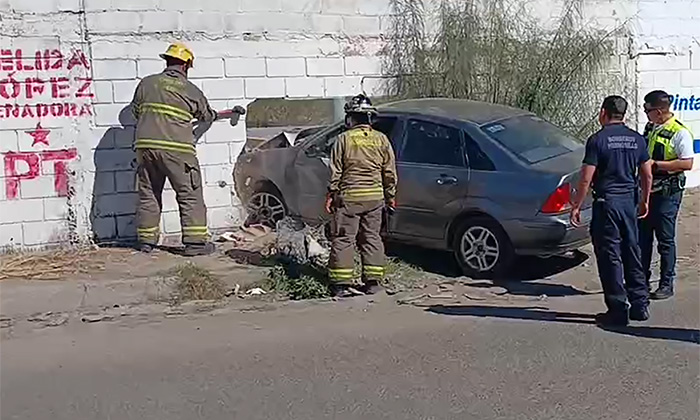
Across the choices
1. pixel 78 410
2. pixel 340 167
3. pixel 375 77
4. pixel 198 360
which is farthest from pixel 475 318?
pixel 375 77

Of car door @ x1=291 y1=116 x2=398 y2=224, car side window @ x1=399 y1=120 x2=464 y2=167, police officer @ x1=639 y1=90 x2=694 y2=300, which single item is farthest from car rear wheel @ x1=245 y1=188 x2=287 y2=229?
police officer @ x1=639 y1=90 x2=694 y2=300

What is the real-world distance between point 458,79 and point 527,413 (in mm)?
7090

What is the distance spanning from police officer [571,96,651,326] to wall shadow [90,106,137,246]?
16.5 feet

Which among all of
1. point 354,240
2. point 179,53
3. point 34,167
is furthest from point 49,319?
point 179,53

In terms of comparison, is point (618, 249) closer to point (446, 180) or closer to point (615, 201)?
point (615, 201)

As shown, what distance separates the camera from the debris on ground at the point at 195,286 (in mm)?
8586

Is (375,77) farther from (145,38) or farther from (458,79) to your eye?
(145,38)

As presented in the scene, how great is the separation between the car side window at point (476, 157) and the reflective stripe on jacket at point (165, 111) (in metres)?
2.75

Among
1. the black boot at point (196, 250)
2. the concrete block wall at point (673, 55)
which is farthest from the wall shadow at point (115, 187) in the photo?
the concrete block wall at point (673, 55)

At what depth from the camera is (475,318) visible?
7.84 meters

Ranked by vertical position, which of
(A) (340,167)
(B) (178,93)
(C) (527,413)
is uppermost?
(B) (178,93)

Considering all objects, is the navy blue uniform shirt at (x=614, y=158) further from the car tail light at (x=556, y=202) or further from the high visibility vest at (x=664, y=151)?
the car tail light at (x=556, y=202)

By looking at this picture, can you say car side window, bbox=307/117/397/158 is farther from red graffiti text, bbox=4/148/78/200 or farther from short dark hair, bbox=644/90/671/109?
short dark hair, bbox=644/90/671/109

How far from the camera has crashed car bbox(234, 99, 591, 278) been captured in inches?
351
